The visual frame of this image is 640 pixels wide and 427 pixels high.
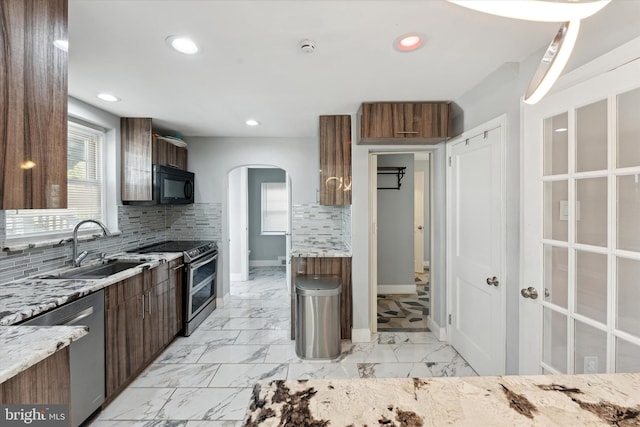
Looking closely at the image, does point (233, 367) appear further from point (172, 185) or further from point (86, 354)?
point (172, 185)

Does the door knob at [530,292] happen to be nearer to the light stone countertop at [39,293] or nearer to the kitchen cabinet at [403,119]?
the kitchen cabinet at [403,119]

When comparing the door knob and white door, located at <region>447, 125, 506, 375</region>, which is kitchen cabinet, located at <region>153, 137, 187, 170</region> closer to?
white door, located at <region>447, 125, 506, 375</region>

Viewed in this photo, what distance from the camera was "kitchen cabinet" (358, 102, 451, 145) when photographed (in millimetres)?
2754

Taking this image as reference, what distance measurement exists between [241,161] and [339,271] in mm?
2175

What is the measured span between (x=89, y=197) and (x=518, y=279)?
382 cm

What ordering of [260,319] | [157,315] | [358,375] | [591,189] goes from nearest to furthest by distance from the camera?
[591,189], [358,375], [157,315], [260,319]

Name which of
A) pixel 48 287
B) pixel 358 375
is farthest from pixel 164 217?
pixel 358 375

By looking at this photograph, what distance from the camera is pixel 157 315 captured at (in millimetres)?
2727

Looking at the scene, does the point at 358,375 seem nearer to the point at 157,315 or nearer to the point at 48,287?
the point at 157,315

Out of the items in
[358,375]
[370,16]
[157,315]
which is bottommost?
[358,375]

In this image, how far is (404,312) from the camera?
13.0 ft

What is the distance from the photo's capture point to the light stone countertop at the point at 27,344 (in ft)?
3.26

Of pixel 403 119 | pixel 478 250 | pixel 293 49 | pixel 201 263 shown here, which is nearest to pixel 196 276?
pixel 201 263

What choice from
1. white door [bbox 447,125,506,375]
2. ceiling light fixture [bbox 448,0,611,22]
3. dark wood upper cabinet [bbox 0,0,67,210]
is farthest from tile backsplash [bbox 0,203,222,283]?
white door [bbox 447,125,506,375]
